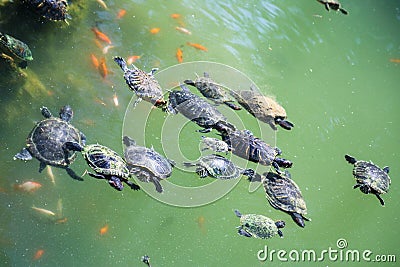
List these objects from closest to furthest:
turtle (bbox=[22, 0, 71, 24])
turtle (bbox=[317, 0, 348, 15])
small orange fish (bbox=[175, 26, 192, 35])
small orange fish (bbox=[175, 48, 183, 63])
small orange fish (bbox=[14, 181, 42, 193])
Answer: small orange fish (bbox=[14, 181, 42, 193])
turtle (bbox=[22, 0, 71, 24])
small orange fish (bbox=[175, 48, 183, 63])
small orange fish (bbox=[175, 26, 192, 35])
turtle (bbox=[317, 0, 348, 15])

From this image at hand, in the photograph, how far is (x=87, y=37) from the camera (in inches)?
130

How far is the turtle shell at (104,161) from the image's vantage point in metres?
2.57

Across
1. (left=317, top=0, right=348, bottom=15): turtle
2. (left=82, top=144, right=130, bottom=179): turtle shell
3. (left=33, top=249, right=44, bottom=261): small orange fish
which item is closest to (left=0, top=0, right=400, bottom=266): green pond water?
(left=33, top=249, right=44, bottom=261): small orange fish

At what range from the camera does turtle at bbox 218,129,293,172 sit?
2963 mm

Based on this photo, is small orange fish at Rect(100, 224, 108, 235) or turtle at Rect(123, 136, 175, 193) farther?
turtle at Rect(123, 136, 175, 193)

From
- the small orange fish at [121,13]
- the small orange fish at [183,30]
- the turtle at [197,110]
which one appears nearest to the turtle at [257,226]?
the turtle at [197,110]

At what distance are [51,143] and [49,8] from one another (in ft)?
4.24

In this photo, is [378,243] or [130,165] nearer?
[130,165]

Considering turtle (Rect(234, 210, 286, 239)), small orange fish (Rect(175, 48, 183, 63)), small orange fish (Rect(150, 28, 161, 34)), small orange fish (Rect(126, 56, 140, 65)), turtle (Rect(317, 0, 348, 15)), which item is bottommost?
turtle (Rect(234, 210, 286, 239))

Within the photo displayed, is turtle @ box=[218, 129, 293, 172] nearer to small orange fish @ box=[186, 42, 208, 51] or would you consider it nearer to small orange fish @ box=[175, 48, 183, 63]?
small orange fish @ box=[175, 48, 183, 63]

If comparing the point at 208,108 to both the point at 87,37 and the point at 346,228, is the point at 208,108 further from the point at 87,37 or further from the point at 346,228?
the point at 346,228

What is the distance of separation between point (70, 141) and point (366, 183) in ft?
8.28

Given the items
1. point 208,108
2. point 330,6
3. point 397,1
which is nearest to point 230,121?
point 208,108

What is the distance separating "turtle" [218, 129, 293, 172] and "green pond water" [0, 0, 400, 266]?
0.11 metres
